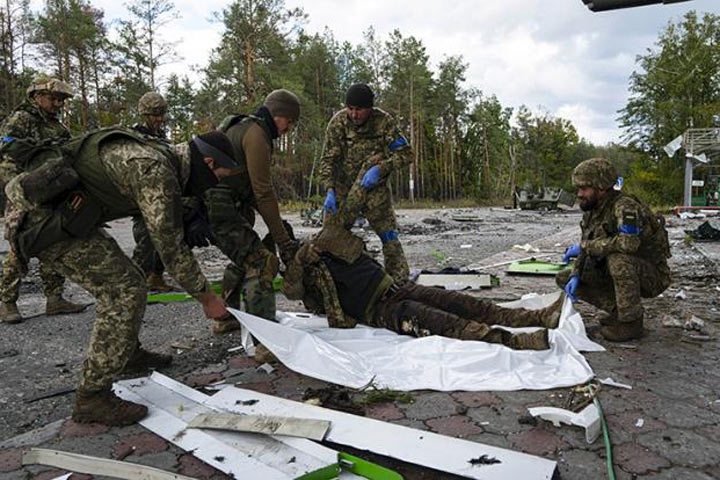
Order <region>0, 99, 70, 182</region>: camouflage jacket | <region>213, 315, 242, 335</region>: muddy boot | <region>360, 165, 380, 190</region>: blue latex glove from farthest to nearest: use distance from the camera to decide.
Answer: <region>360, 165, 380, 190</region>: blue latex glove, <region>0, 99, 70, 182</region>: camouflage jacket, <region>213, 315, 242, 335</region>: muddy boot

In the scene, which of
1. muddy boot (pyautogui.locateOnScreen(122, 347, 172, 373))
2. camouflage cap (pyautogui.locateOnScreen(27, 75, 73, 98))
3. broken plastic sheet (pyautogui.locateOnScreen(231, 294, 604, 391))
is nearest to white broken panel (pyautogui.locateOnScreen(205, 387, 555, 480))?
broken plastic sheet (pyautogui.locateOnScreen(231, 294, 604, 391))

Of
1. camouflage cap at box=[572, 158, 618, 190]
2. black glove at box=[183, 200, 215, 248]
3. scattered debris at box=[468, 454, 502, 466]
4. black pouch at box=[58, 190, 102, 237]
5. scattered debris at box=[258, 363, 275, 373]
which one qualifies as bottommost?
scattered debris at box=[258, 363, 275, 373]

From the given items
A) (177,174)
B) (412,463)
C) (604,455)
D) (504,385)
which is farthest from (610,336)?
(177,174)

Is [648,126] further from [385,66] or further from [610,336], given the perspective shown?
[610,336]

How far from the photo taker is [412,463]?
5.94 feet

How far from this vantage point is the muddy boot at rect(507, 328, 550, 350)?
2.92 meters

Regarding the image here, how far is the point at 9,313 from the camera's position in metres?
4.03

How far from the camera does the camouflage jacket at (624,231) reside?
10.3 ft

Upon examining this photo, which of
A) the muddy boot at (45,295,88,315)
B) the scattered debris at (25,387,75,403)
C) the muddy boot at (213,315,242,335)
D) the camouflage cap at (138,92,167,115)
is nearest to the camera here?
the scattered debris at (25,387,75,403)

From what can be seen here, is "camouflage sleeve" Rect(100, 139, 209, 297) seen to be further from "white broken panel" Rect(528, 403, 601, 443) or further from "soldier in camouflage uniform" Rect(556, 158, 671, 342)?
"soldier in camouflage uniform" Rect(556, 158, 671, 342)

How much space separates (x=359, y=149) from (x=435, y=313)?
201cm

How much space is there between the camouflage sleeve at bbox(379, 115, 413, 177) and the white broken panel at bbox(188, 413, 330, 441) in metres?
2.74

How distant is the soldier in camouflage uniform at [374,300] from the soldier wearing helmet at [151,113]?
243cm

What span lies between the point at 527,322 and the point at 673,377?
0.91 meters
